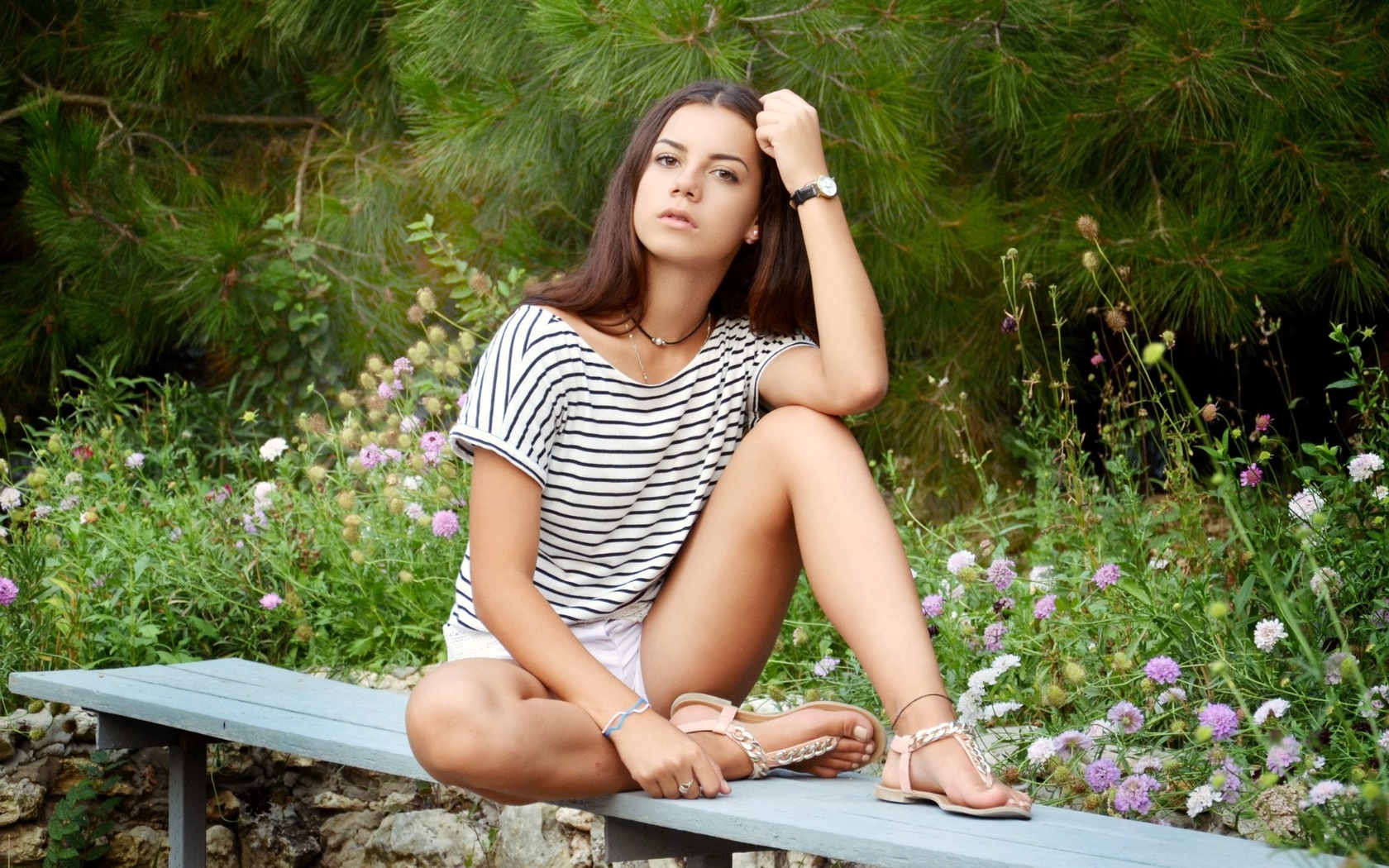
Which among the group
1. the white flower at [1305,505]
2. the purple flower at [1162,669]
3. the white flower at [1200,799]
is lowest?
the white flower at [1200,799]

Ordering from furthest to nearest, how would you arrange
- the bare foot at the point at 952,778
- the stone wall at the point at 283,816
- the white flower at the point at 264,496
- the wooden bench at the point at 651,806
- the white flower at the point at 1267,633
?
the white flower at the point at 264,496, the stone wall at the point at 283,816, the white flower at the point at 1267,633, the bare foot at the point at 952,778, the wooden bench at the point at 651,806

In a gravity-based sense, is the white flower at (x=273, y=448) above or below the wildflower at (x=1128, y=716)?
below

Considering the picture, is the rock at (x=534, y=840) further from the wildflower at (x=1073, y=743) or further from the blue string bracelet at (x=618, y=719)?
the wildflower at (x=1073, y=743)

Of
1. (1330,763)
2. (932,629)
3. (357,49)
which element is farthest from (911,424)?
(357,49)

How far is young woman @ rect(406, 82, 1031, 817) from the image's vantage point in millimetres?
1504

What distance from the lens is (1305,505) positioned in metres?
1.78

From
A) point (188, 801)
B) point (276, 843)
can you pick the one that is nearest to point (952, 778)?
point (188, 801)

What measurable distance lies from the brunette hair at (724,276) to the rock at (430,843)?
979 mm

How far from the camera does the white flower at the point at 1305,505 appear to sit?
1.77 metres

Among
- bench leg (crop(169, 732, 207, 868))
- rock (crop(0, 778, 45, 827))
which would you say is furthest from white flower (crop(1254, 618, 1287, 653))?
rock (crop(0, 778, 45, 827))

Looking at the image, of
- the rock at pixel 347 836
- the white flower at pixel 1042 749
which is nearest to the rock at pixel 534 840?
the rock at pixel 347 836

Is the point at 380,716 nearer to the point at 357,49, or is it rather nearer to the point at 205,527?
the point at 205,527

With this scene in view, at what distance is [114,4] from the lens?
4.35 m

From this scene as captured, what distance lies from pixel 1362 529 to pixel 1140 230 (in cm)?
138
